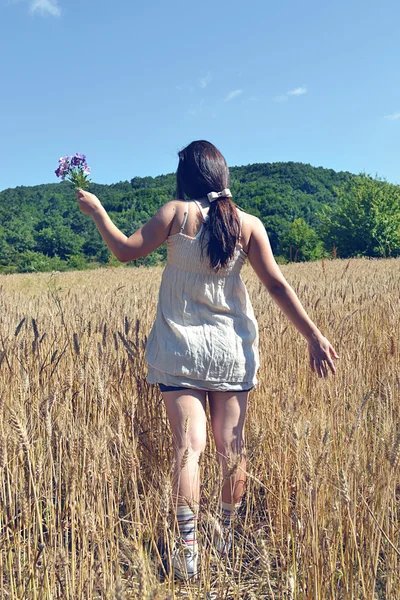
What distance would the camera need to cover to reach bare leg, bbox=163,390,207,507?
1.59 metres

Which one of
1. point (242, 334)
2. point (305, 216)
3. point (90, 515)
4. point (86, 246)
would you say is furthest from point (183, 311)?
point (305, 216)

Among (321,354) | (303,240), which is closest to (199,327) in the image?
(321,354)

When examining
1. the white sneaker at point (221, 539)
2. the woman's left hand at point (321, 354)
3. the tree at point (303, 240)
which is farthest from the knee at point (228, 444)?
the tree at point (303, 240)

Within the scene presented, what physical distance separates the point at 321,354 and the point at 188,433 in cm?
56

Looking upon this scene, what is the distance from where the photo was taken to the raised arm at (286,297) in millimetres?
1850

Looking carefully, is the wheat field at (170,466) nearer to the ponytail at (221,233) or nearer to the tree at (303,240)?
the ponytail at (221,233)

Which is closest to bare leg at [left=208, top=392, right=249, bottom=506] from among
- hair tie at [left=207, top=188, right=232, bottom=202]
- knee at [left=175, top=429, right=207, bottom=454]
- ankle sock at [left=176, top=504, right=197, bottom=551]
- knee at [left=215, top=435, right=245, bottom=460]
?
knee at [left=215, top=435, right=245, bottom=460]

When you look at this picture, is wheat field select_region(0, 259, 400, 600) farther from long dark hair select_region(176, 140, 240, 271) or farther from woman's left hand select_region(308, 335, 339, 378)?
long dark hair select_region(176, 140, 240, 271)

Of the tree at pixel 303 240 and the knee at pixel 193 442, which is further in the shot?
the tree at pixel 303 240

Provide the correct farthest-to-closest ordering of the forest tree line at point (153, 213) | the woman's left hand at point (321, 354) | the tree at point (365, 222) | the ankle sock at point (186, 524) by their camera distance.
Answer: the tree at point (365, 222), the forest tree line at point (153, 213), the woman's left hand at point (321, 354), the ankle sock at point (186, 524)

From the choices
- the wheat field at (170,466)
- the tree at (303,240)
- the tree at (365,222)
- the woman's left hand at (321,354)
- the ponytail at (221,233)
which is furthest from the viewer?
the tree at (303,240)

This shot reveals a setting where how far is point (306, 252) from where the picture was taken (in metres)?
47.8

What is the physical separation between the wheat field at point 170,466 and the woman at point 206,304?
138 mm

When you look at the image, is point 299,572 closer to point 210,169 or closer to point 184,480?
point 184,480
